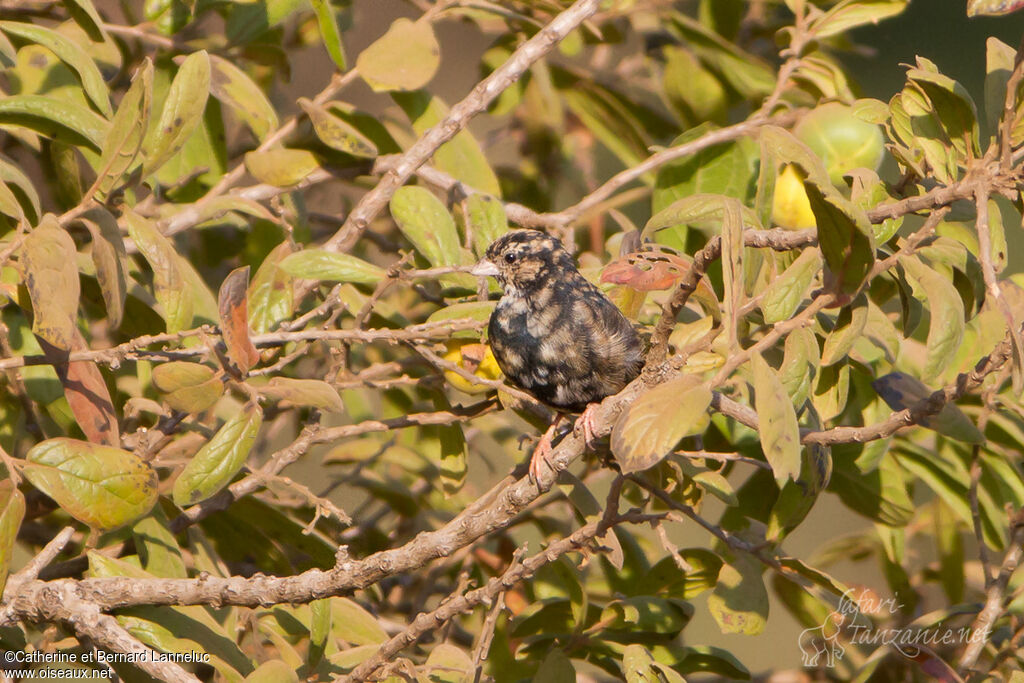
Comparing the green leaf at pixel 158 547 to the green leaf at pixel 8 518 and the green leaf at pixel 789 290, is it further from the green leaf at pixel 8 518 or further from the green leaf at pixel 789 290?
the green leaf at pixel 789 290

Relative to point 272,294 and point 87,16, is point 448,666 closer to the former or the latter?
point 272,294

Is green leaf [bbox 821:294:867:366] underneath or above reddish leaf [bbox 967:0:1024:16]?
underneath

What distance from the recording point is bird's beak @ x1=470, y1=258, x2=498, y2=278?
8.84 ft

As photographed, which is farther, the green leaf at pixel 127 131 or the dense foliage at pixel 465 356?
the green leaf at pixel 127 131

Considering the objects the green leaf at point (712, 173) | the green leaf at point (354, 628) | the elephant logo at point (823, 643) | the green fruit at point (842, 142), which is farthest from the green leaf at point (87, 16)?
the elephant logo at point (823, 643)

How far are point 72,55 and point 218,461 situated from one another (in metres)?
0.93

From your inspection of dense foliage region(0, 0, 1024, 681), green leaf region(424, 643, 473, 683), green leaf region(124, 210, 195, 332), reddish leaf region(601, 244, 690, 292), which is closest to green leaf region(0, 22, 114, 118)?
dense foliage region(0, 0, 1024, 681)

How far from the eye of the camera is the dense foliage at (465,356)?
1980mm

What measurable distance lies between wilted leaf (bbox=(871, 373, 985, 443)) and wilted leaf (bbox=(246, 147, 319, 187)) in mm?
1521

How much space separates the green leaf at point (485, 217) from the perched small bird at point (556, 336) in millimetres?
31

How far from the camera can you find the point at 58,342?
180cm

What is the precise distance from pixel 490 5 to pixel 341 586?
1584 mm

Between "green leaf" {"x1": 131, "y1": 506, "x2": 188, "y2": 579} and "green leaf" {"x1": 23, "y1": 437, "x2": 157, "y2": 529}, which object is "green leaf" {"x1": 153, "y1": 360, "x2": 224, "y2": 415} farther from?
"green leaf" {"x1": 131, "y1": 506, "x2": 188, "y2": 579}

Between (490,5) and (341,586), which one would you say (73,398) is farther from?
(490,5)
